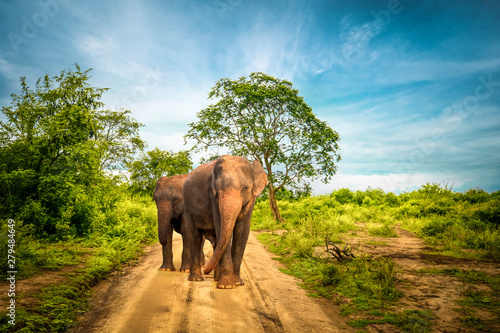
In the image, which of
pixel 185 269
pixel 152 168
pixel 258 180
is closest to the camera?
pixel 258 180

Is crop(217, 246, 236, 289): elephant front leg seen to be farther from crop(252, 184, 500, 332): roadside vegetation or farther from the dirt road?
crop(252, 184, 500, 332): roadside vegetation

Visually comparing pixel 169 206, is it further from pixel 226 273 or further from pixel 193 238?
pixel 226 273

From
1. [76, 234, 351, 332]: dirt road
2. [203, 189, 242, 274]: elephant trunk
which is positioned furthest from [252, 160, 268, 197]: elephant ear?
[76, 234, 351, 332]: dirt road

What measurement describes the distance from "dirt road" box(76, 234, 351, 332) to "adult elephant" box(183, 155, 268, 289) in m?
0.51

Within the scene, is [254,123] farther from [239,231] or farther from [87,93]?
[239,231]

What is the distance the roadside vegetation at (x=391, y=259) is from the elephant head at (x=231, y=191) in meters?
2.40

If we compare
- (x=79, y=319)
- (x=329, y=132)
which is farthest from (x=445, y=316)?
(x=329, y=132)

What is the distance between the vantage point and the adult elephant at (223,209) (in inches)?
239

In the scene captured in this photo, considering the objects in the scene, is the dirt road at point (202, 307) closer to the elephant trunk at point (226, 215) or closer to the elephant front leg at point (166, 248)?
the elephant front leg at point (166, 248)

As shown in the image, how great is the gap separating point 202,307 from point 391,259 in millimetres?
5922

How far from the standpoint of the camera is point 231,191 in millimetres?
6195

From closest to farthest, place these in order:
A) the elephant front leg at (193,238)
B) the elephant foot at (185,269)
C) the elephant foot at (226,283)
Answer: the elephant foot at (226,283) < the elephant front leg at (193,238) < the elephant foot at (185,269)

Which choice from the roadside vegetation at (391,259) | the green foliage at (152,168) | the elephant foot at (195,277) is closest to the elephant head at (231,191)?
the elephant foot at (195,277)

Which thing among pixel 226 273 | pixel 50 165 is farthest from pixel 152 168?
pixel 226 273
